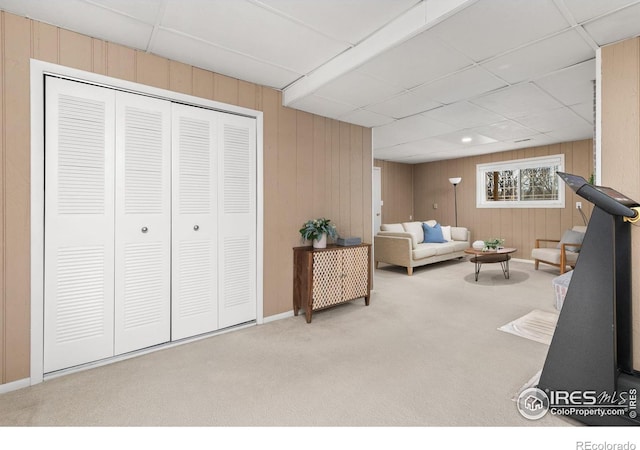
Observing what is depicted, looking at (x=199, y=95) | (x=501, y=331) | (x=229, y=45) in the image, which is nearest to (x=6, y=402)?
(x=199, y=95)

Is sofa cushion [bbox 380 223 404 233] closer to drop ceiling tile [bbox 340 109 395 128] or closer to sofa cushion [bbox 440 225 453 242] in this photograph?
sofa cushion [bbox 440 225 453 242]

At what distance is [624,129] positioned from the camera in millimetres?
2033

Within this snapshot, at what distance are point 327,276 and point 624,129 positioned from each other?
2.59 meters

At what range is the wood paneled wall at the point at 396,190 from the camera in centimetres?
775

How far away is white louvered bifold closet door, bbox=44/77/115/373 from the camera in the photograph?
84.7 inches

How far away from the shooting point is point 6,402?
1.87 metres

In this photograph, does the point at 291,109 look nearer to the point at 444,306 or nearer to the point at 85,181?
the point at 85,181

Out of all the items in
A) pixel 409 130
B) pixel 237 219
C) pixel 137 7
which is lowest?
pixel 237 219

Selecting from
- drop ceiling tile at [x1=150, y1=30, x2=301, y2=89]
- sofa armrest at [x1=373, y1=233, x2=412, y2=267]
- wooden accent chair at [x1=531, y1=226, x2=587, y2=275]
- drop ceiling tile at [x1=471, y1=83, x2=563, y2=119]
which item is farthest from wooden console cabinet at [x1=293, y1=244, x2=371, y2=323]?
wooden accent chair at [x1=531, y1=226, x2=587, y2=275]

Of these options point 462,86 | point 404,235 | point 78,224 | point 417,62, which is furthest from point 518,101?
point 78,224

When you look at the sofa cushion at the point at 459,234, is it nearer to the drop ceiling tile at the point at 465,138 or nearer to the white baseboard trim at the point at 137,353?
the drop ceiling tile at the point at 465,138

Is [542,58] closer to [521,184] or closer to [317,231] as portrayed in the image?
[317,231]

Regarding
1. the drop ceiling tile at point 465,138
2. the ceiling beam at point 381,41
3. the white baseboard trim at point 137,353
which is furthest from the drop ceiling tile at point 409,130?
the white baseboard trim at point 137,353

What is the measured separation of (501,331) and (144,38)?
3831 millimetres
